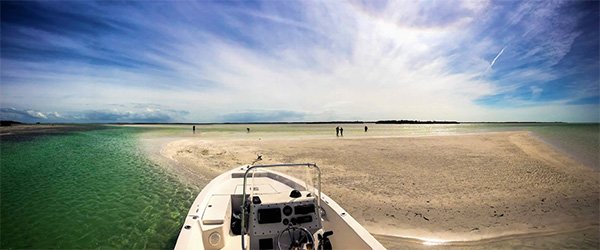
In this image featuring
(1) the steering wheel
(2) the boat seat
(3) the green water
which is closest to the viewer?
(1) the steering wheel

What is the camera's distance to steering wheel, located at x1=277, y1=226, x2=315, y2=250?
4.29 m

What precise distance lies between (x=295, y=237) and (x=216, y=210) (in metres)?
2.16

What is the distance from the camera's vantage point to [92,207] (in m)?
9.95

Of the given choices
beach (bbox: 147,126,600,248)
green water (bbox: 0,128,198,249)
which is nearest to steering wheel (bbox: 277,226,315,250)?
beach (bbox: 147,126,600,248)

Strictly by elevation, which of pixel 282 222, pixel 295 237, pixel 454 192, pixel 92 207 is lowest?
pixel 92 207

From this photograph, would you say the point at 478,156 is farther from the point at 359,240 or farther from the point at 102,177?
the point at 102,177

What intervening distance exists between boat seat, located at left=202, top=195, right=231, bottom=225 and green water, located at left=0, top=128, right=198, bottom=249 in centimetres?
202

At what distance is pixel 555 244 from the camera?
6.73 meters

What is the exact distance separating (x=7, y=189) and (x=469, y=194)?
2128 cm

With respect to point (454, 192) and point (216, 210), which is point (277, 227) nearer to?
point (216, 210)

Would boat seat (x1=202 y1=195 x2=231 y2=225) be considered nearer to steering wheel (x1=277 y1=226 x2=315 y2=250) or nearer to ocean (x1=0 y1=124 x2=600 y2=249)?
steering wheel (x1=277 y1=226 x2=315 y2=250)

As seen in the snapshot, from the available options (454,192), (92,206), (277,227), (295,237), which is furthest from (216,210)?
(454,192)

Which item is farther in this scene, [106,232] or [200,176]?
[200,176]

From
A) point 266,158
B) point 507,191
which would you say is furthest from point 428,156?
point 266,158
